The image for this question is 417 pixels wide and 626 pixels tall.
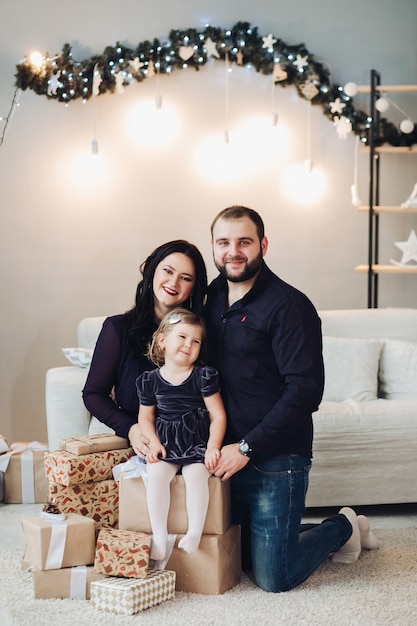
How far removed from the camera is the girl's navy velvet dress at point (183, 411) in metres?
2.60

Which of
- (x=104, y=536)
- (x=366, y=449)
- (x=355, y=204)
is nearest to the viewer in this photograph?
(x=104, y=536)

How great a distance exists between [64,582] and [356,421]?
4.87 ft

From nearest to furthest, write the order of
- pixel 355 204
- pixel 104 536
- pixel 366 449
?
pixel 104 536 < pixel 366 449 < pixel 355 204

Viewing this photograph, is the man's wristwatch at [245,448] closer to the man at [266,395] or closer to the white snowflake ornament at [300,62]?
the man at [266,395]

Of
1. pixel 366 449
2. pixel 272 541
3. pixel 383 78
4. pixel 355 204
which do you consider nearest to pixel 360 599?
pixel 272 541

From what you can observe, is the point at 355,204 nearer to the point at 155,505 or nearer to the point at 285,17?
the point at 285,17

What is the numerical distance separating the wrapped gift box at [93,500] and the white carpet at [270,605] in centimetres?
28

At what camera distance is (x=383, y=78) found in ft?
16.4

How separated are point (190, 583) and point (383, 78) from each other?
11.5ft

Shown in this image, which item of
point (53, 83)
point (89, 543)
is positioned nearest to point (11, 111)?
point (53, 83)

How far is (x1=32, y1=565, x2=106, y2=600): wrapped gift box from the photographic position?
8.37ft

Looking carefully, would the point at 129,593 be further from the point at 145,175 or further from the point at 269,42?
the point at 269,42

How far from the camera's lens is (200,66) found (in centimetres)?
488

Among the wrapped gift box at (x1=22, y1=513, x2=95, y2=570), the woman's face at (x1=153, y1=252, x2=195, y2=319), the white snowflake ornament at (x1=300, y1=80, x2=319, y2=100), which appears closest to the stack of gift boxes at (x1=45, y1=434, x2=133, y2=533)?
the wrapped gift box at (x1=22, y1=513, x2=95, y2=570)
